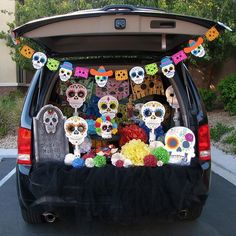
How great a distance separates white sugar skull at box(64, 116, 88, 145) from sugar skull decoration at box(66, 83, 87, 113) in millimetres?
562

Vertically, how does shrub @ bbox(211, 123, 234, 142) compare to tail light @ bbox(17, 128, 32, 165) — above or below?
below

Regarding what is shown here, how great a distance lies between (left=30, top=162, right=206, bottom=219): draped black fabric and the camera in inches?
141

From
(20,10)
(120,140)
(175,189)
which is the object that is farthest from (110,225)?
(20,10)

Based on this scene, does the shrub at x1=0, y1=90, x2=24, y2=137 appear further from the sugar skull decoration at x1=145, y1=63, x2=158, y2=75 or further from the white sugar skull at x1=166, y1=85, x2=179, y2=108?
the sugar skull decoration at x1=145, y1=63, x2=158, y2=75

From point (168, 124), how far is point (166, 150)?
0.80 metres

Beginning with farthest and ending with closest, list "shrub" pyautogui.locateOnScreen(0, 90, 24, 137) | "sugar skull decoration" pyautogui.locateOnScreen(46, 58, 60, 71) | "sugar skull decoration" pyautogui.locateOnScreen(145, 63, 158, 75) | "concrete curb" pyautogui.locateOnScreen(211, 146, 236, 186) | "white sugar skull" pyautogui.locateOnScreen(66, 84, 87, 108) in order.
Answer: "shrub" pyautogui.locateOnScreen(0, 90, 24, 137) < "concrete curb" pyautogui.locateOnScreen(211, 146, 236, 186) < "white sugar skull" pyautogui.locateOnScreen(66, 84, 87, 108) < "sugar skull decoration" pyautogui.locateOnScreen(145, 63, 158, 75) < "sugar skull decoration" pyautogui.locateOnScreen(46, 58, 60, 71)

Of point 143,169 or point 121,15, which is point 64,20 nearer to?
point 121,15

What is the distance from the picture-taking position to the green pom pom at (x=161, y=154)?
150 inches

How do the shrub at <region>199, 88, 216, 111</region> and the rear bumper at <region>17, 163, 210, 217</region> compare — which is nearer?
the rear bumper at <region>17, 163, 210, 217</region>

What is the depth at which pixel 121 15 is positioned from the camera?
136 inches

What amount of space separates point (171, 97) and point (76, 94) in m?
1.00

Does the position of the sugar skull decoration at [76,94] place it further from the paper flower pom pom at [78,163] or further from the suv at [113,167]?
the paper flower pom pom at [78,163]

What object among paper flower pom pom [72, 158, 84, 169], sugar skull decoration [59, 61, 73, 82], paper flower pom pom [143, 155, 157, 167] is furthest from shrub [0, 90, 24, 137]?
paper flower pom pom [143, 155, 157, 167]

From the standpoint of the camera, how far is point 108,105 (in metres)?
4.68
